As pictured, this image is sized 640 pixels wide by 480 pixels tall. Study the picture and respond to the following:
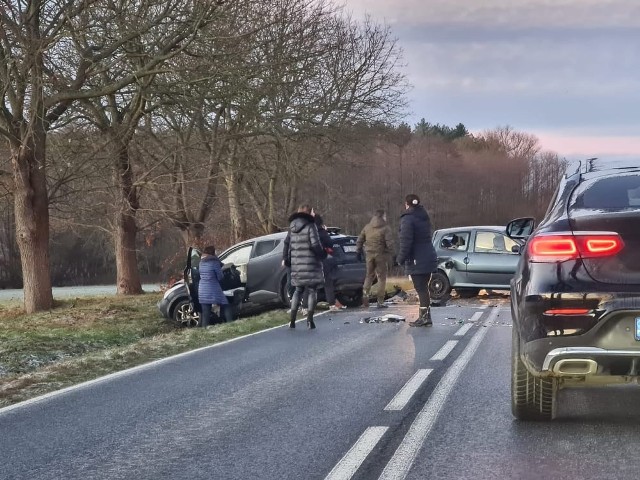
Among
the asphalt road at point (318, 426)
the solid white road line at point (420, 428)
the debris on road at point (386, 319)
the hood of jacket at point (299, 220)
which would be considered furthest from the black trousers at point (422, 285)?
the solid white road line at point (420, 428)

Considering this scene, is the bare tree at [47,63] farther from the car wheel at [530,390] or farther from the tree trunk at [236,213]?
the car wheel at [530,390]

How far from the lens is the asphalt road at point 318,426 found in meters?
4.88

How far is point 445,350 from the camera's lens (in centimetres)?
1018

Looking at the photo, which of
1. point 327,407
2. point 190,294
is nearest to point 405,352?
point 327,407

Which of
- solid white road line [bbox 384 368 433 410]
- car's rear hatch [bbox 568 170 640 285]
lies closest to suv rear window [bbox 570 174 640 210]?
car's rear hatch [bbox 568 170 640 285]

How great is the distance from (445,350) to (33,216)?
12421 mm

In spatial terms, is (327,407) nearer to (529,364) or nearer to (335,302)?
(529,364)

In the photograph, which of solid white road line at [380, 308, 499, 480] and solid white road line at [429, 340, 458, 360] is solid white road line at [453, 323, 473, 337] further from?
solid white road line at [380, 308, 499, 480]

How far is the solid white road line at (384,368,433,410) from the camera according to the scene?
6.69 meters

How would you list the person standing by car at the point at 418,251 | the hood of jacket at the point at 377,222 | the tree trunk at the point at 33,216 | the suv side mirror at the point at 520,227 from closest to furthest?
the suv side mirror at the point at 520,227
the person standing by car at the point at 418,251
the hood of jacket at the point at 377,222
the tree trunk at the point at 33,216

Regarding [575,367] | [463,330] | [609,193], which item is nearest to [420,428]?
[575,367]

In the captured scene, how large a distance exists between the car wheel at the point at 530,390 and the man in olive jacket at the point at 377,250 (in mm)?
12156

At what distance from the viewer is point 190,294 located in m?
16.2

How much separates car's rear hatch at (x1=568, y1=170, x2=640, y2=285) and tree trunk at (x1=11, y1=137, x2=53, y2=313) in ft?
50.1
